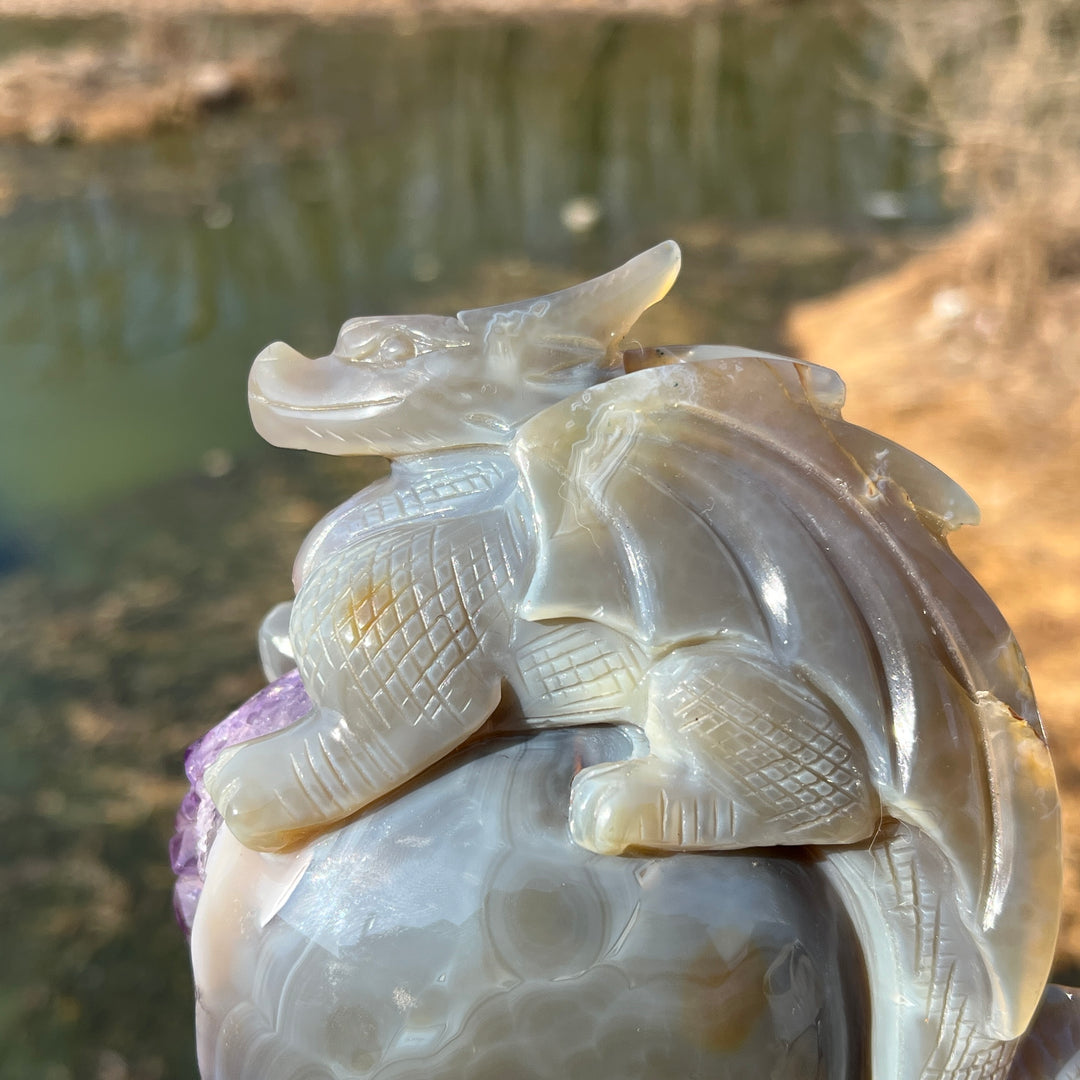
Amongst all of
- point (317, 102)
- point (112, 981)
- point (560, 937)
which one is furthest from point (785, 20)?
point (560, 937)

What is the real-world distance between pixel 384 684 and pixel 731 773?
0.24 meters

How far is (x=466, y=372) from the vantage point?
2.50 ft

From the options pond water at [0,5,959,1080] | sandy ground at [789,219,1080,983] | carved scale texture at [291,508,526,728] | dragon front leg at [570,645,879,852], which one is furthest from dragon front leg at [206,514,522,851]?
sandy ground at [789,219,1080,983]

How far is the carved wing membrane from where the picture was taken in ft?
2.18

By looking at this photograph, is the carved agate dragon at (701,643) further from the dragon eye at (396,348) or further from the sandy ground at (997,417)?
the sandy ground at (997,417)

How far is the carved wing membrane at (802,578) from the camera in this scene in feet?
2.18

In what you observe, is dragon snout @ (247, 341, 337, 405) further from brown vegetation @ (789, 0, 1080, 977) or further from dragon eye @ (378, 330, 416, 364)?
brown vegetation @ (789, 0, 1080, 977)

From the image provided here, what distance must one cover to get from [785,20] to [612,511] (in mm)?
7490

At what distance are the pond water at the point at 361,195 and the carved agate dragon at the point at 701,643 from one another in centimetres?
269

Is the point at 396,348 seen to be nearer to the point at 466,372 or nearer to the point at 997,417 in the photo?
the point at 466,372

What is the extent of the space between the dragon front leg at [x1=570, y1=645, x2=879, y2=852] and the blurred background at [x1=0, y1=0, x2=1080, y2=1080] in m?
1.62

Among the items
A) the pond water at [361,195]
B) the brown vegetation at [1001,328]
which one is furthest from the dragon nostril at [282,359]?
the pond water at [361,195]

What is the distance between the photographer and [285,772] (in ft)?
2.35

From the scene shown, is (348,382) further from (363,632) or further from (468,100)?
(468,100)
